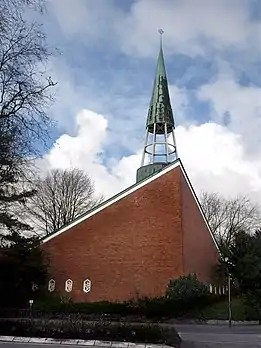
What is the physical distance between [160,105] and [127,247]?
1722 centimetres

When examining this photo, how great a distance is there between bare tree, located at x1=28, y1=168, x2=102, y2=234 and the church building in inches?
332

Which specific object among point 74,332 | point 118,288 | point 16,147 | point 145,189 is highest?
point 145,189

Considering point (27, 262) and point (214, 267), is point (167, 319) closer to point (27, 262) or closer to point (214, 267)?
point (27, 262)

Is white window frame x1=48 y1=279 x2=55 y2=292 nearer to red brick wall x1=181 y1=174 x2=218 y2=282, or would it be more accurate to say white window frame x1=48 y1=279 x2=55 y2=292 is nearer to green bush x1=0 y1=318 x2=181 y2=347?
red brick wall x1=181 y1=174 x2=218 y2=282

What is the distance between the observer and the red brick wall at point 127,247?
110 feet

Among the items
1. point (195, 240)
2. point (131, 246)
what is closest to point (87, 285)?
point (131, 246)

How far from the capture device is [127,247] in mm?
34562

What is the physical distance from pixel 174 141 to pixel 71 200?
36.0 feet

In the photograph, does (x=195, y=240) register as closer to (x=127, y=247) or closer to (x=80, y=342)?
(x=127, y=247)

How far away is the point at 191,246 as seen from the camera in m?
36.5

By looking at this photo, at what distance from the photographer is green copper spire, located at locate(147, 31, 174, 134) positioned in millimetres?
46312

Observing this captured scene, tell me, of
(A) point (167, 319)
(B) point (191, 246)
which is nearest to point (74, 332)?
(A) point (167, 319)

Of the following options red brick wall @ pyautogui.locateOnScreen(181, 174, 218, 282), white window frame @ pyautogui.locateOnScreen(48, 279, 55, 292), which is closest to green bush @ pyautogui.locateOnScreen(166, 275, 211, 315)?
red brick wall @ pyautogui.locateOnScreen(181, 174, 218, 282)

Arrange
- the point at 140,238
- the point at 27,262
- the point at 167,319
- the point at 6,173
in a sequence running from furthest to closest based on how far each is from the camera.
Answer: the point at 140,238 < the point at 27,262 < the point at 167,319 < the point at 6,173
